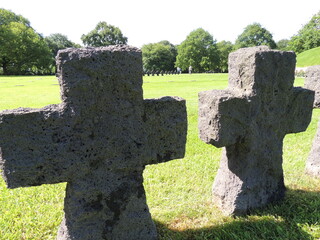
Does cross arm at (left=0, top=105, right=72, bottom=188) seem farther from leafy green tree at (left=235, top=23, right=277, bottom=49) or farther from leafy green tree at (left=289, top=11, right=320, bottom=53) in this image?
leafy green tree at (left=235, top=23, right=277, bottom=49)

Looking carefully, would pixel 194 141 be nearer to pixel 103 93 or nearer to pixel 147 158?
pixel 147 158

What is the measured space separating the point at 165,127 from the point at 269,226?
1647 millimetres

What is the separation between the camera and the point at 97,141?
7.70 feet

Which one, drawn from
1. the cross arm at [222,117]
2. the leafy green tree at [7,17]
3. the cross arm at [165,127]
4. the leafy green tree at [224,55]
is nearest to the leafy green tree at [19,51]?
the leafy green tree at [7,17]

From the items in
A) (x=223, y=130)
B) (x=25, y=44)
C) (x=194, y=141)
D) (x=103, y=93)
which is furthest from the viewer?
(x=25, y=44)

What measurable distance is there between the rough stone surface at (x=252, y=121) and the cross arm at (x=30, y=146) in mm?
1634

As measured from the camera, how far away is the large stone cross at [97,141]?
7.04 ft

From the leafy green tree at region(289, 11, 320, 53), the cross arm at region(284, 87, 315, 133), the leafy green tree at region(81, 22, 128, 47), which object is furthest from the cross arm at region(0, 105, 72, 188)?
the leafy green tree at region(81, 22, 128, 47)

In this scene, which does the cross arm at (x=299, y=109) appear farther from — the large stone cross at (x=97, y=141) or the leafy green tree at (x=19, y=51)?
the leafy green tree at (x=19, y=51)

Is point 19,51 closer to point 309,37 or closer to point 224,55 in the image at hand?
point 224,55

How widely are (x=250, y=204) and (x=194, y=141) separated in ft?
9.91

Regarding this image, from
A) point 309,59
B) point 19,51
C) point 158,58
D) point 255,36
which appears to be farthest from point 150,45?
point 309,59

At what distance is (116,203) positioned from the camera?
2.54m

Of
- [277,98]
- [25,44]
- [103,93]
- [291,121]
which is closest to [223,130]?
[277,98]
